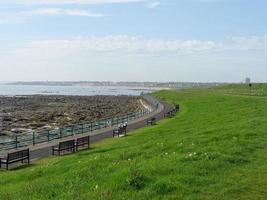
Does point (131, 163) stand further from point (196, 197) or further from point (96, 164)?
point (196, 197)

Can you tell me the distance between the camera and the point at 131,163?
13602 mm

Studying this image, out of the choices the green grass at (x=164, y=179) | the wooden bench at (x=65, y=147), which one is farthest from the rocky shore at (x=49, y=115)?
the green grass at (x=164, y=179)

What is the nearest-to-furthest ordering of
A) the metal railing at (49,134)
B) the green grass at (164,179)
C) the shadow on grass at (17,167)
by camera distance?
the green grass at (164,179), the shadow on grass at (17,167), the metal railing at (49,134)

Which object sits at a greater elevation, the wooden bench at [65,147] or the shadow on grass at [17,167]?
the wooden bench at [65,147]

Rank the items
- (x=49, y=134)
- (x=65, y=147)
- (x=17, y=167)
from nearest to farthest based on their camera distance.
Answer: (x=17, y=167)
(x=65, y=147)
(x=49, y=134)

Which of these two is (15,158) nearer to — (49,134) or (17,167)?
(17,167)

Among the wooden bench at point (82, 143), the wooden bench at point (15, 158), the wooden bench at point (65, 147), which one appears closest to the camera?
the wooden bench at point (15, 158)

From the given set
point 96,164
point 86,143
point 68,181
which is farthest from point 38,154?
point 68,181

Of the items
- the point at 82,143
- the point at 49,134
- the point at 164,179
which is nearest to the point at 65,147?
the point at 82,143

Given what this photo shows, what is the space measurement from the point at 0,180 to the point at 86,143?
12.7 meters

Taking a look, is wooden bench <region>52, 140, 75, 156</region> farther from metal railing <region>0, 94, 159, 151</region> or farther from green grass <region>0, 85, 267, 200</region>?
green grass <region>0, 85, 267, 200</region>

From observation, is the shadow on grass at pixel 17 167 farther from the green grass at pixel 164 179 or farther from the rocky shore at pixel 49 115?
the rocky shore at pixel 49 115

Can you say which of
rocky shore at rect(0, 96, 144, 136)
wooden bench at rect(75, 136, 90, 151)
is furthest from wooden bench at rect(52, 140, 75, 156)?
rocky shore at rect(0, 96, 144, 136)

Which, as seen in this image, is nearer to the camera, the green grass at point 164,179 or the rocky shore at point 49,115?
the green grass at point 164,179
